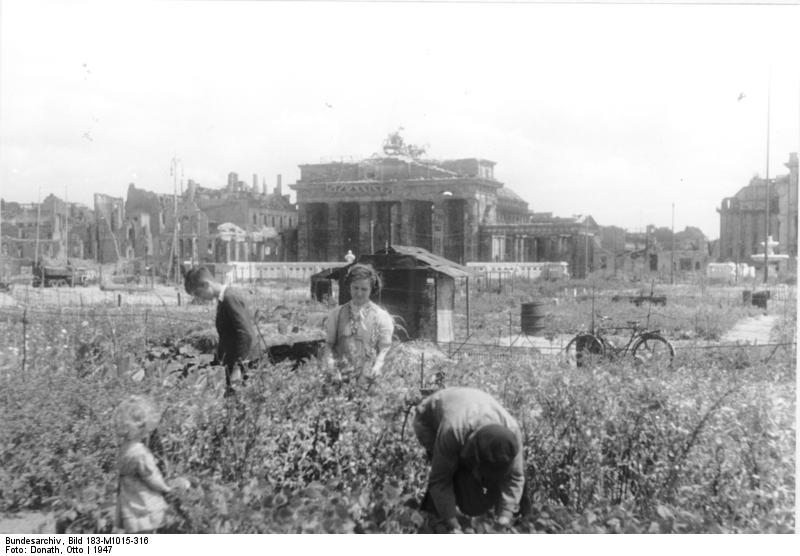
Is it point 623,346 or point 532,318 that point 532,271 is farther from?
point 623,346

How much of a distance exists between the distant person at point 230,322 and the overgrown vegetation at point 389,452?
204 millimetres

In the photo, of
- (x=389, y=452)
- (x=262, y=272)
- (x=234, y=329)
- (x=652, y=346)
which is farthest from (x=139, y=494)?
(x=262, y=272)

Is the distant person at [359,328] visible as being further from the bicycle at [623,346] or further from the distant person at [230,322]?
the bicycle at [623,346]

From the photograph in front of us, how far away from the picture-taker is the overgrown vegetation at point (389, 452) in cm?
456

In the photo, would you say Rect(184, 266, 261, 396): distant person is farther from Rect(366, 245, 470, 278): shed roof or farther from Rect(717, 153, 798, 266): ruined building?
Rect(717, 153, 798, 266): ruined building

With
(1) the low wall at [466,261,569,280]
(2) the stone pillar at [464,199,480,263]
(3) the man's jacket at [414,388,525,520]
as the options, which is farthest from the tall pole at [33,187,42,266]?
(1) the low wall at [466,261,569,280]

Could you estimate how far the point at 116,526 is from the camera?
185 inches

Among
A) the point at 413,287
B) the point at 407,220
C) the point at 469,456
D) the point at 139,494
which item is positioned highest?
the point at 407,220

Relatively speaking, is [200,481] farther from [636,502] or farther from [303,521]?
[636,502]

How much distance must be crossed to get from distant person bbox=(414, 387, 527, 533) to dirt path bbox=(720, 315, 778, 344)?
529cm

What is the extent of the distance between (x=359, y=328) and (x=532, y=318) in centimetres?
672

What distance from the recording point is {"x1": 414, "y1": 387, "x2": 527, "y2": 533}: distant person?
13.6 ft

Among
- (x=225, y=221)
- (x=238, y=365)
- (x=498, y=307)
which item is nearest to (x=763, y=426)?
(x=238, y=365)

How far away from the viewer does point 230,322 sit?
5.51 meters
